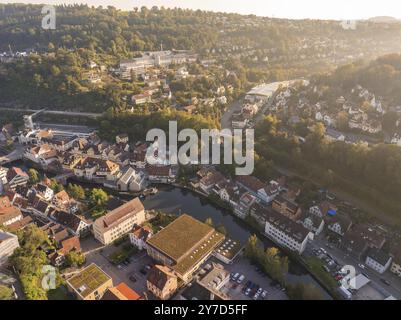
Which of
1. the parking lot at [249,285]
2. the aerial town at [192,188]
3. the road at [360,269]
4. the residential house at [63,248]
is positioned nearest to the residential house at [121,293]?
the aerial town at [192,188]

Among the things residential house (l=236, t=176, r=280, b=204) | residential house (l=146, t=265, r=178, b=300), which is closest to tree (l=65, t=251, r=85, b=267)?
residential house (l=146, t=265, r=178, b=300)

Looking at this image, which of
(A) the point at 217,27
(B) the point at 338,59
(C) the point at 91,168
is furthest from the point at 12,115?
(B) the point at 338,59

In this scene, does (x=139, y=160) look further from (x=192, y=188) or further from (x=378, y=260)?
(x=378, y=260)

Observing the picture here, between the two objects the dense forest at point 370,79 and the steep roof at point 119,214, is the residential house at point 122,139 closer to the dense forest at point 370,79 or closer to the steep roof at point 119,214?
the steep roof at point 119,214

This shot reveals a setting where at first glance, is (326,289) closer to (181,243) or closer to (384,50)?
(181,243)

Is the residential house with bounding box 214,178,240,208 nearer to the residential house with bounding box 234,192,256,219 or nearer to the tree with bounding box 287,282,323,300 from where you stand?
the residential house with bounding box 234,192,256,219
